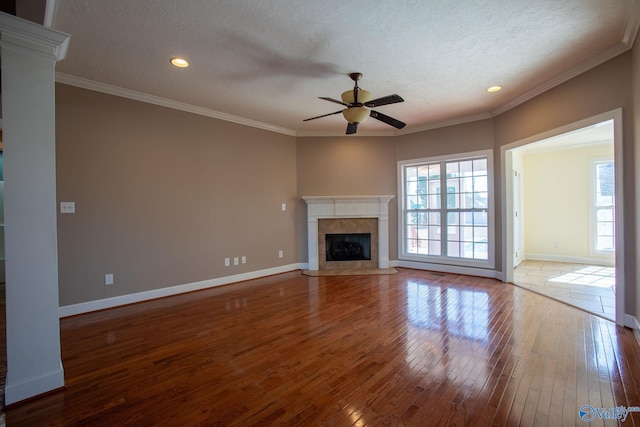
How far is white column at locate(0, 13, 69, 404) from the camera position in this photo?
72.4 inches

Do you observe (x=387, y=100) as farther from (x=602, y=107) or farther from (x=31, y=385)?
(x=31, y=385)

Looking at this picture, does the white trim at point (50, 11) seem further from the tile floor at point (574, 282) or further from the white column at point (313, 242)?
the tile floor at point (574, 282)

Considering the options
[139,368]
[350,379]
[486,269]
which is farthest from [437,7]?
[486,269]

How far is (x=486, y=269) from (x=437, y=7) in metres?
4.31

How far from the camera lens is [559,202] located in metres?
6.49

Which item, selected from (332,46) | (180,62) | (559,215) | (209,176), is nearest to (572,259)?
(559,215)

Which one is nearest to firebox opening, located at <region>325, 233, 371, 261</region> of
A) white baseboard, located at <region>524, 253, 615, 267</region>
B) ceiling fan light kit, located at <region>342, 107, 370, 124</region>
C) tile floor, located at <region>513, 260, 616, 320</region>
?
tile floor, located at <region>513, 260, 616, 320</region>

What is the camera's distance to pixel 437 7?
2.32m

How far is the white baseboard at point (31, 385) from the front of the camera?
1.82 meters

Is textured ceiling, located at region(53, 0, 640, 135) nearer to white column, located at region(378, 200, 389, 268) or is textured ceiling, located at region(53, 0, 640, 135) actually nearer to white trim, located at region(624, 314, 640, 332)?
white column, located at region(378, 200, 389, 268)

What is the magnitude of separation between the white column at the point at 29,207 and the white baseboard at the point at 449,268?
5329mm

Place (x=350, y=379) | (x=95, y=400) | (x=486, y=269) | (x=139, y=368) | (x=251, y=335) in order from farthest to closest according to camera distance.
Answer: (x=486, y=269), (x=251, y=335), (x=139, y=368), (x=350, y=379), (x=95, y=400)

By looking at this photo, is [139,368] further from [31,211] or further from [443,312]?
[443,312]

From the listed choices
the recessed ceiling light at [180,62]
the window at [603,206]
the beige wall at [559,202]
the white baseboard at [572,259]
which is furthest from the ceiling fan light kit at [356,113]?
the white baseboard at [572,259]
